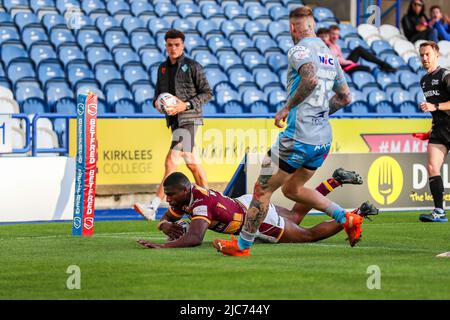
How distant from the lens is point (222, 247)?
9.84 m

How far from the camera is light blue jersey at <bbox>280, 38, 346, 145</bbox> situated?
960cm

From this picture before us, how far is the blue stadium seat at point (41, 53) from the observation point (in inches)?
817

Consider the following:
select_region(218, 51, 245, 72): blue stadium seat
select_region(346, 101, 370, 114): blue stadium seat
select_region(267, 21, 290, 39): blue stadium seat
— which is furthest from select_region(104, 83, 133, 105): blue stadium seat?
select_region(267, 21, 290, 39): blue stadium seat

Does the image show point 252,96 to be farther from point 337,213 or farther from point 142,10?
point 337,213

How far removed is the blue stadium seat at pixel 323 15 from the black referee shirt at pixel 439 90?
445 inches

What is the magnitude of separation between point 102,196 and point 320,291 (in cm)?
978

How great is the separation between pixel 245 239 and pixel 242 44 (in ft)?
48.0

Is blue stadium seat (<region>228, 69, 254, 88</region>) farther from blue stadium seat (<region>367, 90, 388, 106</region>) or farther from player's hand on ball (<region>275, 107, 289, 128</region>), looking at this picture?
player's hand on ball (<region>275, 107, 289, 128</region>)

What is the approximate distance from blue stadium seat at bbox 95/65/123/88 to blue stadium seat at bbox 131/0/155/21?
3.22 meters

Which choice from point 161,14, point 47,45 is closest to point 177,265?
point 47,45

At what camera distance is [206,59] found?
2248cm

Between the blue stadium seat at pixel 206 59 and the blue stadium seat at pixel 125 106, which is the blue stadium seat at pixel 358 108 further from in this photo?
the blue stadium seat at pixel 125 106

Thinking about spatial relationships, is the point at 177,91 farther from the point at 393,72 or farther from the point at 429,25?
the point at 429,25
